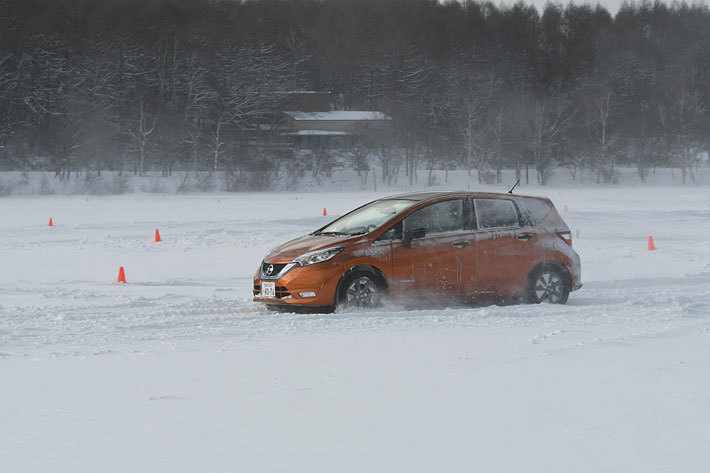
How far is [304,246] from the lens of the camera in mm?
11492

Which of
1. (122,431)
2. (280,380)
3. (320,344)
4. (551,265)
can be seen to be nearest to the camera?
(122,431)

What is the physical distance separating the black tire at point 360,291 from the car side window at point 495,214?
65.0 inches

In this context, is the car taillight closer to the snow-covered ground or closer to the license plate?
the snow-covered ground

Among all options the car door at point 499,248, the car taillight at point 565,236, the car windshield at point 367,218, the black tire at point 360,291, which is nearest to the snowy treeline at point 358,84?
the car windshield at point 367,218

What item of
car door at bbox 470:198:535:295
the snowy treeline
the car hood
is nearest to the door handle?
car door at bbox 470:198:535:295

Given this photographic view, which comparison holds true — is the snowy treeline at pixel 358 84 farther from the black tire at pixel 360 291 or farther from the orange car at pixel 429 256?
the black tire at pixel 360 291

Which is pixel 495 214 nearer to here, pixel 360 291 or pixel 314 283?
pixel 360 291

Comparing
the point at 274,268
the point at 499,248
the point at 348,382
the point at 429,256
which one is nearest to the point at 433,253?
the point at 429,256

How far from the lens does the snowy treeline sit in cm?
8412

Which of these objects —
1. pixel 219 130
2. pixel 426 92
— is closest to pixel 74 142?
pixel 219 130

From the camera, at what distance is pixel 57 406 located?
6574 millimetres

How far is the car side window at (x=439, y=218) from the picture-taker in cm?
1173

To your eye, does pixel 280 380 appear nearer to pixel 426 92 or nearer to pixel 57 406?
pixel 57 406

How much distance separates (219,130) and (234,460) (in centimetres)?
7903
